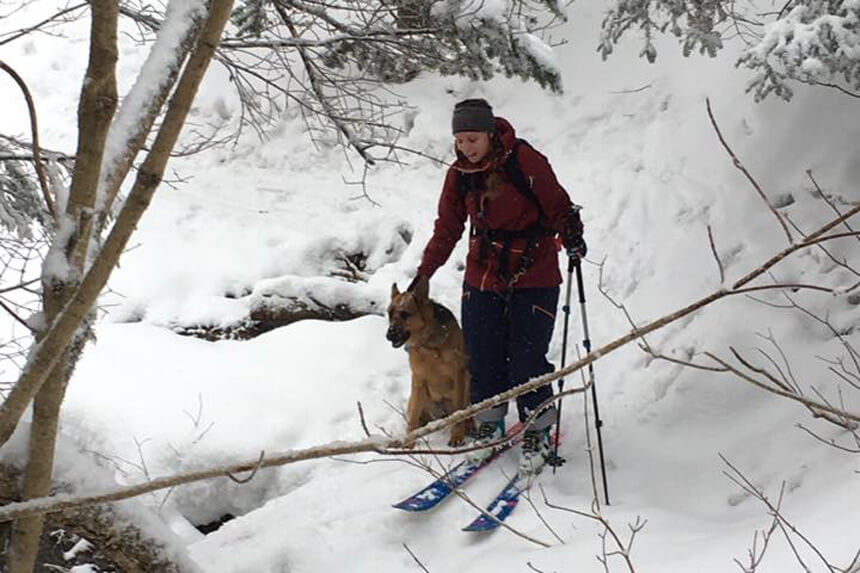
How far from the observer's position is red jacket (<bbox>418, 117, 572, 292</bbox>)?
16.3 ft

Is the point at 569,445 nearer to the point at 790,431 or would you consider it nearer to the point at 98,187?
the point at 790,431

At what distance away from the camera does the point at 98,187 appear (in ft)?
4.01

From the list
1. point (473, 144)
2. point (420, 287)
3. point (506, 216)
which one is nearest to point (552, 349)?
point (420, 287)

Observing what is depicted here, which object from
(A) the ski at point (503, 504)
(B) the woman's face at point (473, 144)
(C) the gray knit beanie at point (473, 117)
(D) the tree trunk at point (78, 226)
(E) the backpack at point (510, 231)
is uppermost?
(C) the gray knit beanie at point (473, 117)

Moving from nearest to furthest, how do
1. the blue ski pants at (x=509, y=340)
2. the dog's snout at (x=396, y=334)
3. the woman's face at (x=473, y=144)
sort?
1. the woman's face at (x=473, y=144)
2. the blue ski pants at (x=509, y=340)
3. the dog's snout at (x=396, y=334)

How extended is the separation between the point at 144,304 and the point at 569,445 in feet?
15.6

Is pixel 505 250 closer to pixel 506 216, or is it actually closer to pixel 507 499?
pixel 506 216

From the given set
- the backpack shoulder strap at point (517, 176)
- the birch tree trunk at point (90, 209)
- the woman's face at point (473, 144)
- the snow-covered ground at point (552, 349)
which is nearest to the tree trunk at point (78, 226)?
the birch tree trunk at point (90, 209)

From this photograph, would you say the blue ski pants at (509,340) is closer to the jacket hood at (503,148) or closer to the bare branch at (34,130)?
the jacket hood at (503,148)

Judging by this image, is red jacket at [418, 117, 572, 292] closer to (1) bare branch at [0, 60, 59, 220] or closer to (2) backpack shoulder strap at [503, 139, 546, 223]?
(2) backpack shoulder strap at [503, 139, 546, 223]

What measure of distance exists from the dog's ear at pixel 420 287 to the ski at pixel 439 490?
1125 millimetres

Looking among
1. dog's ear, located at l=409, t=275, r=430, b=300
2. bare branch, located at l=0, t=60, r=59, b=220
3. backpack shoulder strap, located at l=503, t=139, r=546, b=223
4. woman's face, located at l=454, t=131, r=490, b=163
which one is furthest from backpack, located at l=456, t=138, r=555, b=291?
bare branch, located at l=0, t=60, r=59, b=220

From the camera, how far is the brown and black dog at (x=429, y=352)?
5.48m

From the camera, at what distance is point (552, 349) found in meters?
7.37
